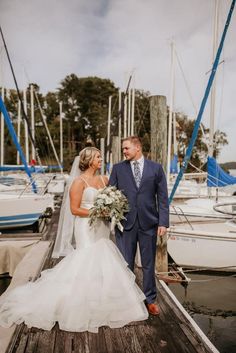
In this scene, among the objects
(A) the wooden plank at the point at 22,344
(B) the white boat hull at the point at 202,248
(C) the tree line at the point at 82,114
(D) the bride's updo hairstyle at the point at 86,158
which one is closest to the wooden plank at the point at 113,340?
(A) the wooden plank at the point at 22,344

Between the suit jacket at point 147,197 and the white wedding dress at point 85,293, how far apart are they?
421 mm

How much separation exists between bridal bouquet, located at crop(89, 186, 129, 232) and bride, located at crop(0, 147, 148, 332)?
14 cm

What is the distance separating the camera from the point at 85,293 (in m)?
3.60

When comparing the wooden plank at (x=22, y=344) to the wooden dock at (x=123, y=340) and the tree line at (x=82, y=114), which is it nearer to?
the wooden dock at (x=123, y=340)

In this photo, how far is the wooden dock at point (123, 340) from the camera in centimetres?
301

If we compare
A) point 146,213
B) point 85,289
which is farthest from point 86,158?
point 85,289

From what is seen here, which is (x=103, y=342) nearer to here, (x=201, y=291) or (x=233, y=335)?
(x=233, y=335)

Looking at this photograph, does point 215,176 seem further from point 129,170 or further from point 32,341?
point 32,341

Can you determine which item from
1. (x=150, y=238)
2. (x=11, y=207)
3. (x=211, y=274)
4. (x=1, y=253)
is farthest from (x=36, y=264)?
(x=11, y=207)

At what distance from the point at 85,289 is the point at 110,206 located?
3.38ft

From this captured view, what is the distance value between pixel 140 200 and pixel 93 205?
597 mm

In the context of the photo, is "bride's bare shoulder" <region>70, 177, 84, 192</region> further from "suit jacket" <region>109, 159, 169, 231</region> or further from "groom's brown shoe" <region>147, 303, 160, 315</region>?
"groom's brown shoe" <region>147, 303, 160, 315</region>

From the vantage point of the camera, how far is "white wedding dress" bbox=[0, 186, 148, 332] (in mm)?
3434

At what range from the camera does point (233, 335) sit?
5555 mm
